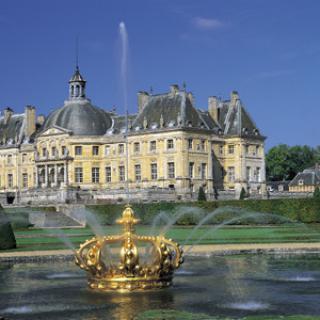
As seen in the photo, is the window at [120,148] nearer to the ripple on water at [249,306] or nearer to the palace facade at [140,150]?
the palace facade at [140,150]

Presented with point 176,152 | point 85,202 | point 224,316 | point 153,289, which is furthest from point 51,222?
point 224,316

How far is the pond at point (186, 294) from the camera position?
1390cm

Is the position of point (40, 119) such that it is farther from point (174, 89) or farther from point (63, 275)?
point (63, 275)

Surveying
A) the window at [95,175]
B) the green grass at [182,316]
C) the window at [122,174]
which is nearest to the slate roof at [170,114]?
the window at [122,174]

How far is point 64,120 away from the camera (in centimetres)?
8038

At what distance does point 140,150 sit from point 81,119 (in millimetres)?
7680

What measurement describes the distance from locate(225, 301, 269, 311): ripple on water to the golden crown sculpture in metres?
2.30

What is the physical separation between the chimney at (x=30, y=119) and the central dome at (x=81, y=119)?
15.5 feet

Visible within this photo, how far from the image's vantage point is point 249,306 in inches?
561

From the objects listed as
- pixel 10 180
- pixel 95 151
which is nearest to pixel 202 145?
pixel 95 151

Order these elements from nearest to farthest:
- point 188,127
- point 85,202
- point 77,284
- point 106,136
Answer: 1. point 77,284
2. point 85,202
3. point 188,127
4. point 106,136

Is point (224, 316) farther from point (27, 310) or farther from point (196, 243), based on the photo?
point (196, 243)

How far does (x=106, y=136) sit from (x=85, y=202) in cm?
1518

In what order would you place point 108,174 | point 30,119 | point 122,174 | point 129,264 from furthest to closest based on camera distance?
1. point 30,119
2. point 108,174
3. point 122,174
4. point 129,264
